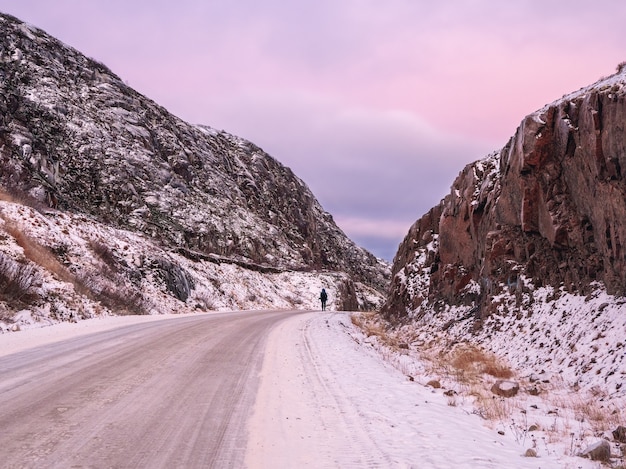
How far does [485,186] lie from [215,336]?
1258 centimetres

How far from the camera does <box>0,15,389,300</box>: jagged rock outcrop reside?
38.2 metres

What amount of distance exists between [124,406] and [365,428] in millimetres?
2842

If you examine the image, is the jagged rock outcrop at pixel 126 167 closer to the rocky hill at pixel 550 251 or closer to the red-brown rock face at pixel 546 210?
the red-brown rock face at pixel 546 210

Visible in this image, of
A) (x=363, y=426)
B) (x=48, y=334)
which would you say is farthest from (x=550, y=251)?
(x=48, y=334)

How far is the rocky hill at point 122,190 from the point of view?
24328mm

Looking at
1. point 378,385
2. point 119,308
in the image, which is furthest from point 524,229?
point 119,308

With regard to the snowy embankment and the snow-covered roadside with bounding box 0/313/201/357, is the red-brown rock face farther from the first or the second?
the snow-covered roadside with bounding box 0/313/201/357

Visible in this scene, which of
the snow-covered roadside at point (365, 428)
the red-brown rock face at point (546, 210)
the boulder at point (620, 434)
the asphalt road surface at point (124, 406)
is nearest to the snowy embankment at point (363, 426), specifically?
the snow-covered roadside at point (365, 428)

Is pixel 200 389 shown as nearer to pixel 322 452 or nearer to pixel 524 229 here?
pixel 322 452

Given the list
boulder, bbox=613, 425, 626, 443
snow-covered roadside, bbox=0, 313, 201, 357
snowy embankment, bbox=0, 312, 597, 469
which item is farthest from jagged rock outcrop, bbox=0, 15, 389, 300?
boulder, bbox=613, 425, 626, 443

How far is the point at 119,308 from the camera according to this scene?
61.3ft

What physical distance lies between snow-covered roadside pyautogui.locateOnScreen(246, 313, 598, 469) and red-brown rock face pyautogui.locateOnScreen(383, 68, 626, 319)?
22.1ft

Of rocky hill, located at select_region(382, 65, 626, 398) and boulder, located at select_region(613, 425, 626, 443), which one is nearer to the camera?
boulder, located at select_region(613, 425, 626, 443)

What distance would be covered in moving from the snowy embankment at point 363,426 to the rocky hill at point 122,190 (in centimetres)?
1247
